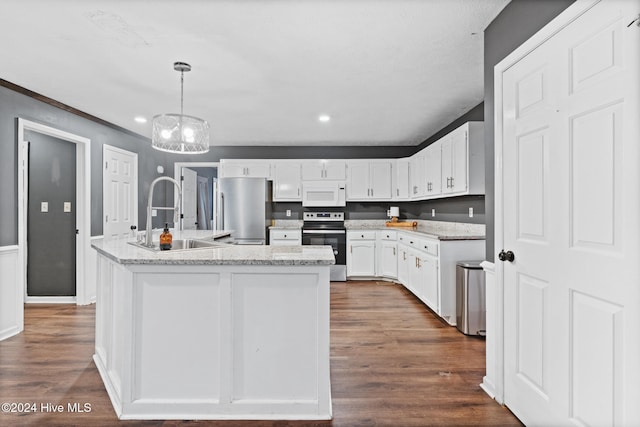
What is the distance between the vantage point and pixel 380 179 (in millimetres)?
5902

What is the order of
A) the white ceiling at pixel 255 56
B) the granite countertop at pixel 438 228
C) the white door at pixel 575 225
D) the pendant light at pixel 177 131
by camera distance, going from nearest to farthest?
the white door at pixel 575 225 → the white ceiling at pixel 255 56 → the pendant light at pixel 177 131 → the granite countertop at pixel 438 228

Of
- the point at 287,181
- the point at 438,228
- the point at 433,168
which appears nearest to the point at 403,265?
the point at 438,228

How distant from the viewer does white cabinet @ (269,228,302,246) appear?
A: 18.4ft

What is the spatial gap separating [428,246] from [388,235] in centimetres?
155

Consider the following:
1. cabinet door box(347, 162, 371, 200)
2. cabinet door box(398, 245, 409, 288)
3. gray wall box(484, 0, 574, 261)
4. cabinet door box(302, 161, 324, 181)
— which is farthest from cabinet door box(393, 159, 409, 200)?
gray wall box(484, 0, 574, 261)

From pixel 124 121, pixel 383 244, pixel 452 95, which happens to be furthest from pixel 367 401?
pixel 124 121

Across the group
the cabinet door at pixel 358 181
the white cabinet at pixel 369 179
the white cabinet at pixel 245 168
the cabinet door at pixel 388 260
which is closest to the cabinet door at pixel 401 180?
the white cabinet at pixel 369 179

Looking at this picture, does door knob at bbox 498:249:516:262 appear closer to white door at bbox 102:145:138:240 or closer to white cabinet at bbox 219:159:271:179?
white door at bbox 102:145:138:240

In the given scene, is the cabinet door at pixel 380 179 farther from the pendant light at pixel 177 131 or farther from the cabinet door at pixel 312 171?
the pendant light at pixel 177 131

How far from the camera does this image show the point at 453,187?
154 inches

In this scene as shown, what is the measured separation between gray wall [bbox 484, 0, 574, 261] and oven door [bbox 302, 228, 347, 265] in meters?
3.36

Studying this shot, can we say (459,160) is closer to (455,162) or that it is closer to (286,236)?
(455,162)

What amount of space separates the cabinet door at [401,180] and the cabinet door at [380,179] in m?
0.12

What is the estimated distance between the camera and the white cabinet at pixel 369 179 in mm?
5883
